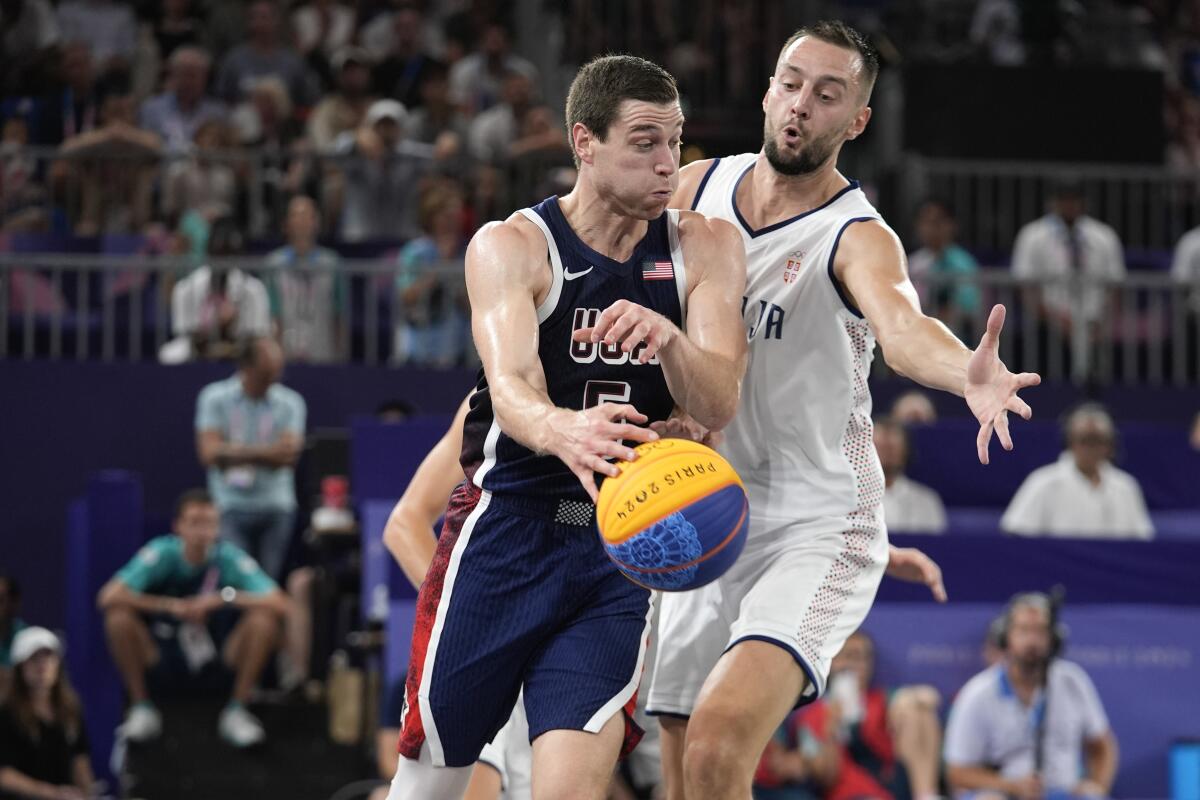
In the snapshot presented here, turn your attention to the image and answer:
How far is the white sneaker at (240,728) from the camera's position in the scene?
37.8 feet

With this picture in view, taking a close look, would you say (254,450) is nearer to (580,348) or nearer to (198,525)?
(198,525)

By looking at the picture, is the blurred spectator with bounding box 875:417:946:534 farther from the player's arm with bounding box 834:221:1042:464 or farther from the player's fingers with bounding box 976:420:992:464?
the player's fingers with bounding box 976:420:992:464

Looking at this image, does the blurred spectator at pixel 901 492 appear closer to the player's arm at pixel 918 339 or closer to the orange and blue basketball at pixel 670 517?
the player's arm at pixel 918 339

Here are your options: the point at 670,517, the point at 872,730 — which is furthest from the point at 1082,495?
the point at 670,517

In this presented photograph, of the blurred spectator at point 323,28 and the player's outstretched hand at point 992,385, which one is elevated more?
the blurred spectator at point 323,28

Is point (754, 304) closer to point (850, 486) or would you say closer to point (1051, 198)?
point (850, 486)

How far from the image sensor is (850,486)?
5711 mm

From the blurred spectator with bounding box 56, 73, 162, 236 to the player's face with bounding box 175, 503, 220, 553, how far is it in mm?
3218

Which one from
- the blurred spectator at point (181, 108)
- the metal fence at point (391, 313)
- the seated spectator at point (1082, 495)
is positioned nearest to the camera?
the seated spectator at point (1082, 495)

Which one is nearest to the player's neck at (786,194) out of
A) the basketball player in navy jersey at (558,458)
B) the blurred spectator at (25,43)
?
the basketball player in navy jersey at (558,458)

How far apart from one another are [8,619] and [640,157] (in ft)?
26.8

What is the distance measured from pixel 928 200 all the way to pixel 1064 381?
178 cm

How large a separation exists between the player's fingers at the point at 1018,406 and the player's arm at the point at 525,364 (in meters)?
0.86

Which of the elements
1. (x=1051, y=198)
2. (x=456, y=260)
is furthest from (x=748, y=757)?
(x=1051, y=198)
